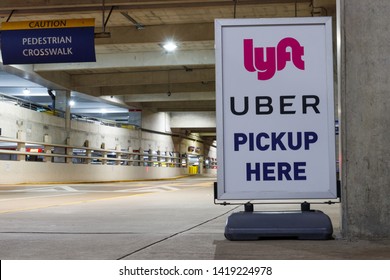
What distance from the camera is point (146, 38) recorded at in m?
19.7

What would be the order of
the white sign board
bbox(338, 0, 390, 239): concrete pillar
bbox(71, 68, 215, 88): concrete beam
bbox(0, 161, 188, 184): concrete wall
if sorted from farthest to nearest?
1. bbox(71, 68, 215, 88): concrete beam
2. bbox(0, 161, 188, 184): concrete wall
3. the white sign board
4. bbox(338, 0, 390, 239): concrete pillar

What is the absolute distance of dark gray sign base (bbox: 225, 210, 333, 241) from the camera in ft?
15.1

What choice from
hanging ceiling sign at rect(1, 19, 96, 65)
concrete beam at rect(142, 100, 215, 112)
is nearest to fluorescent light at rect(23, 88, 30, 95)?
concrete beam at rect(142, 100, 215, 112)

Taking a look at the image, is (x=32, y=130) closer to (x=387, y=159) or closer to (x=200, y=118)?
(x=200, y=118)

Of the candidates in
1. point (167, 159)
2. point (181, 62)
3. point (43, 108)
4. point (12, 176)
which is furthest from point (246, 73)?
point (167, 159)

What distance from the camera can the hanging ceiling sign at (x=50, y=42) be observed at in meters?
14.1

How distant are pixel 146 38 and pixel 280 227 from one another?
16.0 meters

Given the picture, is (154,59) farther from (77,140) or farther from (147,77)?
(77,140)

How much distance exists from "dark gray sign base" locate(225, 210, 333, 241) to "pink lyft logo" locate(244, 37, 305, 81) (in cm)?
125

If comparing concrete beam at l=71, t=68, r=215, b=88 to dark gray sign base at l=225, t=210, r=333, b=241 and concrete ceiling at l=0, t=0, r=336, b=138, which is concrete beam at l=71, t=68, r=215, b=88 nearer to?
concrete ceiling at l=0, t=0, r=336, b=138

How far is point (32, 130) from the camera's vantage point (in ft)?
82.4

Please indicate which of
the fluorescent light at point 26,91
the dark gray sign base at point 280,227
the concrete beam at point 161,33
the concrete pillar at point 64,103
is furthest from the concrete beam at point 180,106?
the dark gray sign base at point 280,227

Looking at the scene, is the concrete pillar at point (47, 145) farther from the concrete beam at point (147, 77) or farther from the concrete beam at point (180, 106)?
the concrete beam at point (180, 106)

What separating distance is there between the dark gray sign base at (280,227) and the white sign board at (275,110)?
9.2 inches
